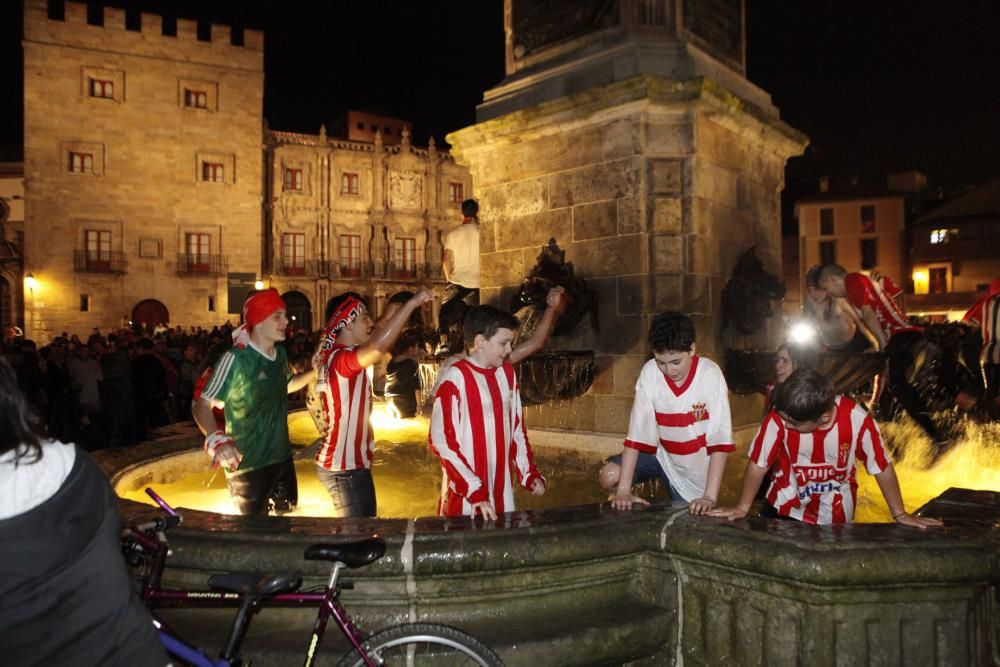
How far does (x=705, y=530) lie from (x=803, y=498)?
2.58 feet

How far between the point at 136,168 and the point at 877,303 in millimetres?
36679

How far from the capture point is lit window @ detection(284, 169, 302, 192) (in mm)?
40250

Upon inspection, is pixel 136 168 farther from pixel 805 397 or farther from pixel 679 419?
pixel 805 397

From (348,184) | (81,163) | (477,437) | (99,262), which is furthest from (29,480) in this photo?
(348,184)

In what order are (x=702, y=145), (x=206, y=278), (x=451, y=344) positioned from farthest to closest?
(x=206, y=278)
(x=451, y=344)
(x=702, y=145)

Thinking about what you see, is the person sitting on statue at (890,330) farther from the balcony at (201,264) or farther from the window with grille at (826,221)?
the window with grille at (826,221)

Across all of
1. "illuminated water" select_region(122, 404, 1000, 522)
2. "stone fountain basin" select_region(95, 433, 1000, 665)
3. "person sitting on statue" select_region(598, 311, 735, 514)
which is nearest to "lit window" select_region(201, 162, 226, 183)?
"illuminated water" select_region(122, 404, 1000, 522)

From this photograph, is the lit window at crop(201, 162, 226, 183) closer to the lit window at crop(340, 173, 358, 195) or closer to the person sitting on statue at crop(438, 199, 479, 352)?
the lit window at crop(340, 173, 358, 195)

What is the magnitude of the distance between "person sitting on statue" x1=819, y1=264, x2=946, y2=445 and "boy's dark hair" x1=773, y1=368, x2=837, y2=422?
3.07 meters

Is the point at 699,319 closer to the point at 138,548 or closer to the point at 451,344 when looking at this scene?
the point at 451,344

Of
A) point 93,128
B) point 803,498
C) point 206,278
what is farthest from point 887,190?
point 803,498

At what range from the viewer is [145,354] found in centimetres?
1186

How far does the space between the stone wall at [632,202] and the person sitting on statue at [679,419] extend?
8.00 ft

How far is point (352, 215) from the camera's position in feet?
138
